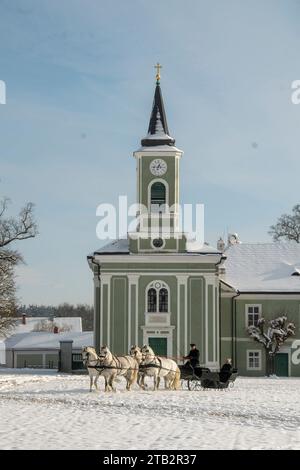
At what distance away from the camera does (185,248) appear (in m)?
40.9

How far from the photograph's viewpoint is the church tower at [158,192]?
40.9m

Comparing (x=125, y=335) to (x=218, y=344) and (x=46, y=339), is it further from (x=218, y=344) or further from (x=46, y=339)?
(x=46, y=339)

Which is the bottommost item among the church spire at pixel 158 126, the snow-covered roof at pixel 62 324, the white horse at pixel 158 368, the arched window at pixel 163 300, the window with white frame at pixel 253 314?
the white horse at pixel 158 368

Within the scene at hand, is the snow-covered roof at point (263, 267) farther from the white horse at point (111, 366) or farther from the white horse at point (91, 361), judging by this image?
the white horse at point (91, 361)

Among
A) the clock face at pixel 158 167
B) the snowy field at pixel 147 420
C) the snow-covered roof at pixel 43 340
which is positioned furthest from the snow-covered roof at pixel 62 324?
the snowy field at pixel 147 420

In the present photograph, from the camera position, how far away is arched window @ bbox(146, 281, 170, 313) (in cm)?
4059

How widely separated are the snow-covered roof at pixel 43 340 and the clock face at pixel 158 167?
3070cm

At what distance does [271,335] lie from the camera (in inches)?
1661

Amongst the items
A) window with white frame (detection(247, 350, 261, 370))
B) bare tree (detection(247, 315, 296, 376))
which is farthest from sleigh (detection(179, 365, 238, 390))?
window with white frame (detection(247, 350, 261, 370))

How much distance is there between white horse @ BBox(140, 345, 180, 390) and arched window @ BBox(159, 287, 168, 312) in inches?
592

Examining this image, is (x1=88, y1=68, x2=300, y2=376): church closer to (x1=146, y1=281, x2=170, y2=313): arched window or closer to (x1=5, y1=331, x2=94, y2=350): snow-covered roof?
(x1=146, y1=281, x2=170, y2=313): arched window

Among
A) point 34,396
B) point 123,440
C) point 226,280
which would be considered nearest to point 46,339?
point 226,280
